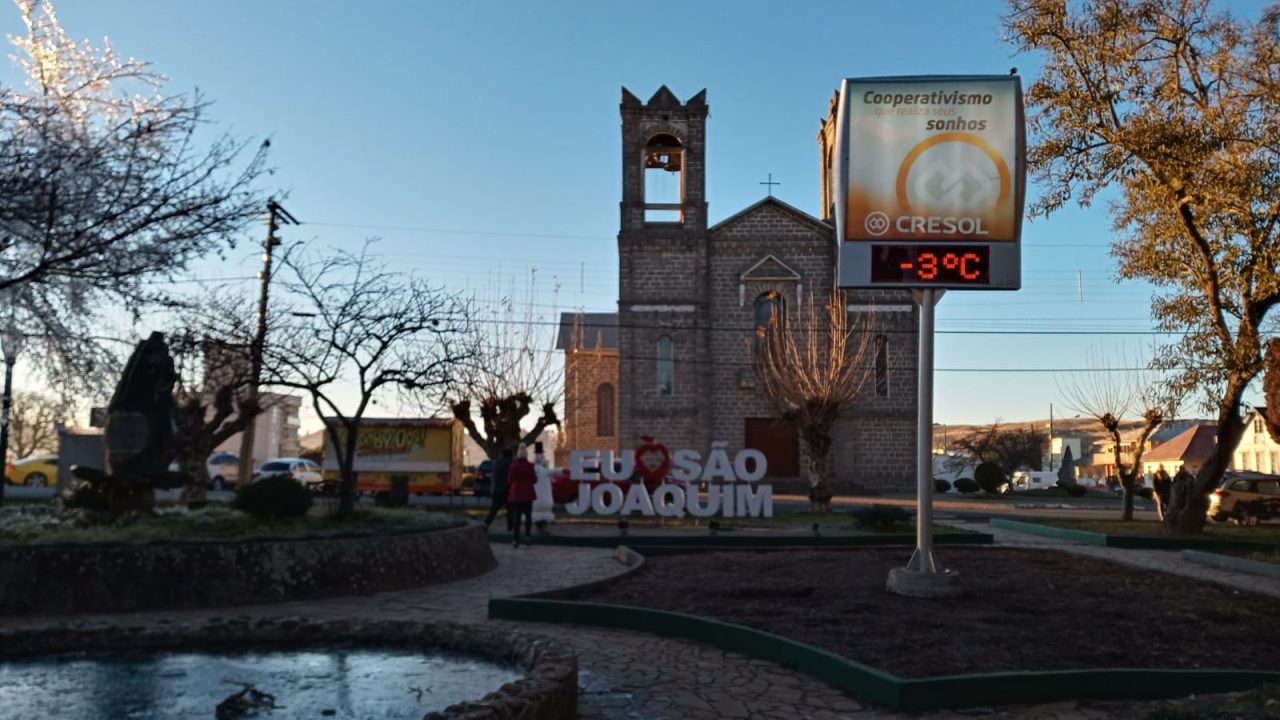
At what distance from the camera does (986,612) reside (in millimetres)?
9125

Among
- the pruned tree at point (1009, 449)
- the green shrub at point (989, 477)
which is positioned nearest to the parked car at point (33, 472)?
the green shrub at point (989, 477)

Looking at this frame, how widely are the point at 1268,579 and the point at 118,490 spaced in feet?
47.3

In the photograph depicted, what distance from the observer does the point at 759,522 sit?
2270 centimetres

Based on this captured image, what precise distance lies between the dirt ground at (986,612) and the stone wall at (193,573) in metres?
2.49

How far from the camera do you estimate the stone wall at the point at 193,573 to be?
9.12 meters

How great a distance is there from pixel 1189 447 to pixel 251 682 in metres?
75.0

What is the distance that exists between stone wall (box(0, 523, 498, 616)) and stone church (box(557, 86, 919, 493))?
28.3m

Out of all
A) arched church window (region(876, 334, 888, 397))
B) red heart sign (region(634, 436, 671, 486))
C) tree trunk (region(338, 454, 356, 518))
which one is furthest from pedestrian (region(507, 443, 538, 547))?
arched church window (region(876, 334, 888, 397))

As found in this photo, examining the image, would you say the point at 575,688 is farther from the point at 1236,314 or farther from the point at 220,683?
the point at 1236,314

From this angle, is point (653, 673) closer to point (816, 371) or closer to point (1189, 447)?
point (816, 371)

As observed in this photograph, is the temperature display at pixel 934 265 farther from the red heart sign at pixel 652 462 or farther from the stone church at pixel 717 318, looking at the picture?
the stone church at pixel 717 318

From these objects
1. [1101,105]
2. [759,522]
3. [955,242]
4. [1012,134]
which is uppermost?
[1101,105]

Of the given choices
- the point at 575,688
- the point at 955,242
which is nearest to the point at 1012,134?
the point at 955,242

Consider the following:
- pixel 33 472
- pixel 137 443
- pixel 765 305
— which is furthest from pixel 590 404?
pixel 137 443
